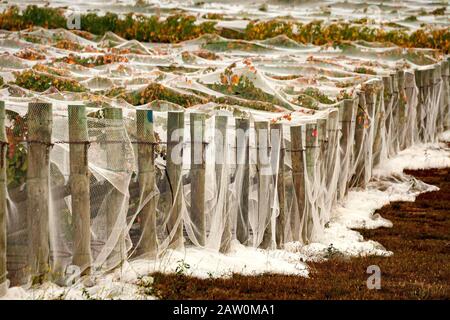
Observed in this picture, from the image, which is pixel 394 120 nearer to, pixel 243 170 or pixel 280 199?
pixel 280 199

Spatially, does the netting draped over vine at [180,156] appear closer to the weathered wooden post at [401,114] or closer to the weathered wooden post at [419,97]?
the weathered wooden post at [401,114]

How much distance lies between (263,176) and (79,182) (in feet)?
12.5

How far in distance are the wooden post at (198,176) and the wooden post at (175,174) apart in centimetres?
34

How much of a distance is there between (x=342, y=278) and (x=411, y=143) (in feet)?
41.7

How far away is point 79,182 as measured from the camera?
799 centimetres

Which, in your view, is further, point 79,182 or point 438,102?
point 438,102

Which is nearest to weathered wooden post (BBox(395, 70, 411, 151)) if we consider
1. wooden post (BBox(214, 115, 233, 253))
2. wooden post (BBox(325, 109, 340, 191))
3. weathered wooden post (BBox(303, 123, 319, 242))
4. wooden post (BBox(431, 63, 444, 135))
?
wooden post (BBox(431, 63, 444, 135))

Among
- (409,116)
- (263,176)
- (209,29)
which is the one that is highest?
(209,29)

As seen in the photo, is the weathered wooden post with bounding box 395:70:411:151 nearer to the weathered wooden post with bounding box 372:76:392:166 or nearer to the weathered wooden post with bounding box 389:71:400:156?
the weathered wooden post with bounding box 389:71:400:156

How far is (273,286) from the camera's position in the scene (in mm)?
8820

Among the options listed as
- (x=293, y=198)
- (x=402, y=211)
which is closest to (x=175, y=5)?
(x=402, y=211)

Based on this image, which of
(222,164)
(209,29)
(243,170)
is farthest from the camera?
(209,29)

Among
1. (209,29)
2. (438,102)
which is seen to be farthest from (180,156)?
(209,29)

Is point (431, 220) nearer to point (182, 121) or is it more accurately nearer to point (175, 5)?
point (182, 121)
